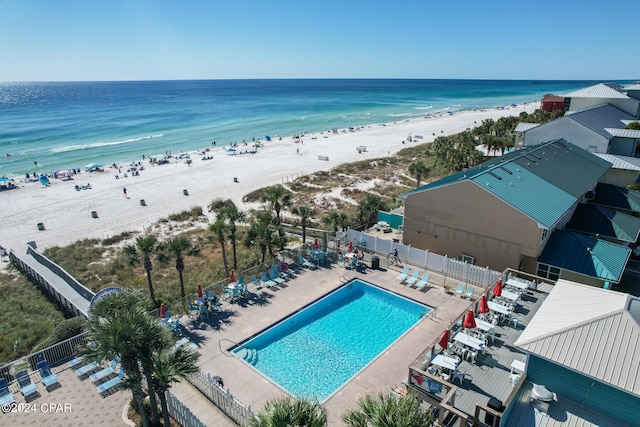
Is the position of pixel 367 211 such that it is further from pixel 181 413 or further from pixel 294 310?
pixel 181 413

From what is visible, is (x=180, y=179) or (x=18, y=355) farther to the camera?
(x=180, y=179)

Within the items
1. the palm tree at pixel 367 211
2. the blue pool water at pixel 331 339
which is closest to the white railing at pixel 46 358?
the blue pool water at pixel 331 339

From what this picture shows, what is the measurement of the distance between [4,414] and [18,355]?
5662 mm

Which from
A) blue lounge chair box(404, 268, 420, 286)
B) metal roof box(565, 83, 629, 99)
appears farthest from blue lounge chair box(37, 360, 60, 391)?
metal roof box(565, 83, 629, 99)

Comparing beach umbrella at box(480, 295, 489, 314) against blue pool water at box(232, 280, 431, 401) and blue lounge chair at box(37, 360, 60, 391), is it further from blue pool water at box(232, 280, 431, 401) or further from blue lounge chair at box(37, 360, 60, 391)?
blue lounge chair at box(37, 360, 60, 391)

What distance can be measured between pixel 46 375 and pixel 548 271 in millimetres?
23016

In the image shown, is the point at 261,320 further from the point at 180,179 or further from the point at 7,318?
the point at 180,179

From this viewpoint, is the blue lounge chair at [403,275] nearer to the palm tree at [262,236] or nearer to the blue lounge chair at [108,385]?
the palm tree at [262,236]

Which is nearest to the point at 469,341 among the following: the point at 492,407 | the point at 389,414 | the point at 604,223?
the point at 492,407

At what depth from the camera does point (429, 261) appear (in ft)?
71.8

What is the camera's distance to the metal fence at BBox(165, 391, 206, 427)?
37.4 ft

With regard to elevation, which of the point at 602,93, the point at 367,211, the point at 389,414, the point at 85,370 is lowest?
the point at 85,370

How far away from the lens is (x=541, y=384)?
10.4 metres

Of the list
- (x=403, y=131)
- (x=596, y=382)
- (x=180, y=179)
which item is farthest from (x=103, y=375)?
(x=403, y=131)
